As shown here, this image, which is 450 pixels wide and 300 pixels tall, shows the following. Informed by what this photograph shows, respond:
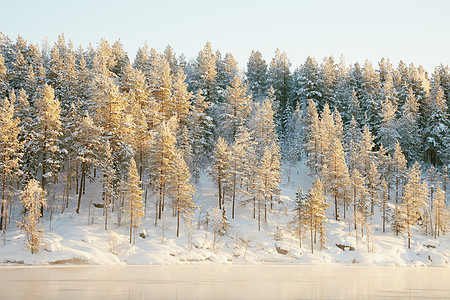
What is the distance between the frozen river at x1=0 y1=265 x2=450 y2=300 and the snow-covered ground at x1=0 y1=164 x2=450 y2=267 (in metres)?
5.96

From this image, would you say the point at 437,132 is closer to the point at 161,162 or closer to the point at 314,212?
the point at 314,212

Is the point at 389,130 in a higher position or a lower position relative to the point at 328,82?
lower

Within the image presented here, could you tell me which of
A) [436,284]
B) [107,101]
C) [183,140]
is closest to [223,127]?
[183,140]

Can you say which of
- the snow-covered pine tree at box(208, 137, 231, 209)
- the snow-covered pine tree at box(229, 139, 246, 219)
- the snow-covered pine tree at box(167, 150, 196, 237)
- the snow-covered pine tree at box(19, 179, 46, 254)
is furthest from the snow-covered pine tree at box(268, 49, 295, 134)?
the snow-covered pine tree at box(19, 179, 46, 254)

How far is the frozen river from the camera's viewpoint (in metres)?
23.0

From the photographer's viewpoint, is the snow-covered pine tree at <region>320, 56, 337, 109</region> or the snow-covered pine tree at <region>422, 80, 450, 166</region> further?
the snow-covered pine tree at <region>320, 56, 337, 109</region>

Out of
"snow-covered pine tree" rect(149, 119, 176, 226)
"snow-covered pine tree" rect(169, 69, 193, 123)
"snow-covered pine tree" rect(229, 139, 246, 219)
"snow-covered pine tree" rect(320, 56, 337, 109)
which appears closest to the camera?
"snow-covered pine tree" rect(149, 119, 176, 226)

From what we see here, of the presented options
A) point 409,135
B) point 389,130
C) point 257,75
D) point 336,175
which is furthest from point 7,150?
point 409,135

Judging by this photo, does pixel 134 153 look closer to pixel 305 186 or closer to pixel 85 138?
pixel 85 138

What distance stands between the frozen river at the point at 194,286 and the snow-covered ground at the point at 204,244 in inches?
235

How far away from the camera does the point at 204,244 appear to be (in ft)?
159

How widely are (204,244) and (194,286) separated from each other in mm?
21734

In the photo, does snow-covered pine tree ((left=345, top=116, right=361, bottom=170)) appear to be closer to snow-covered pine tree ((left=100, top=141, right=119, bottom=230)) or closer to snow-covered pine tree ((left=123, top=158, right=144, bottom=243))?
snow-covered pine tree ((left=123, top=158, right=144, bottom=243))

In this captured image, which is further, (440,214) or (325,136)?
(325,136)
